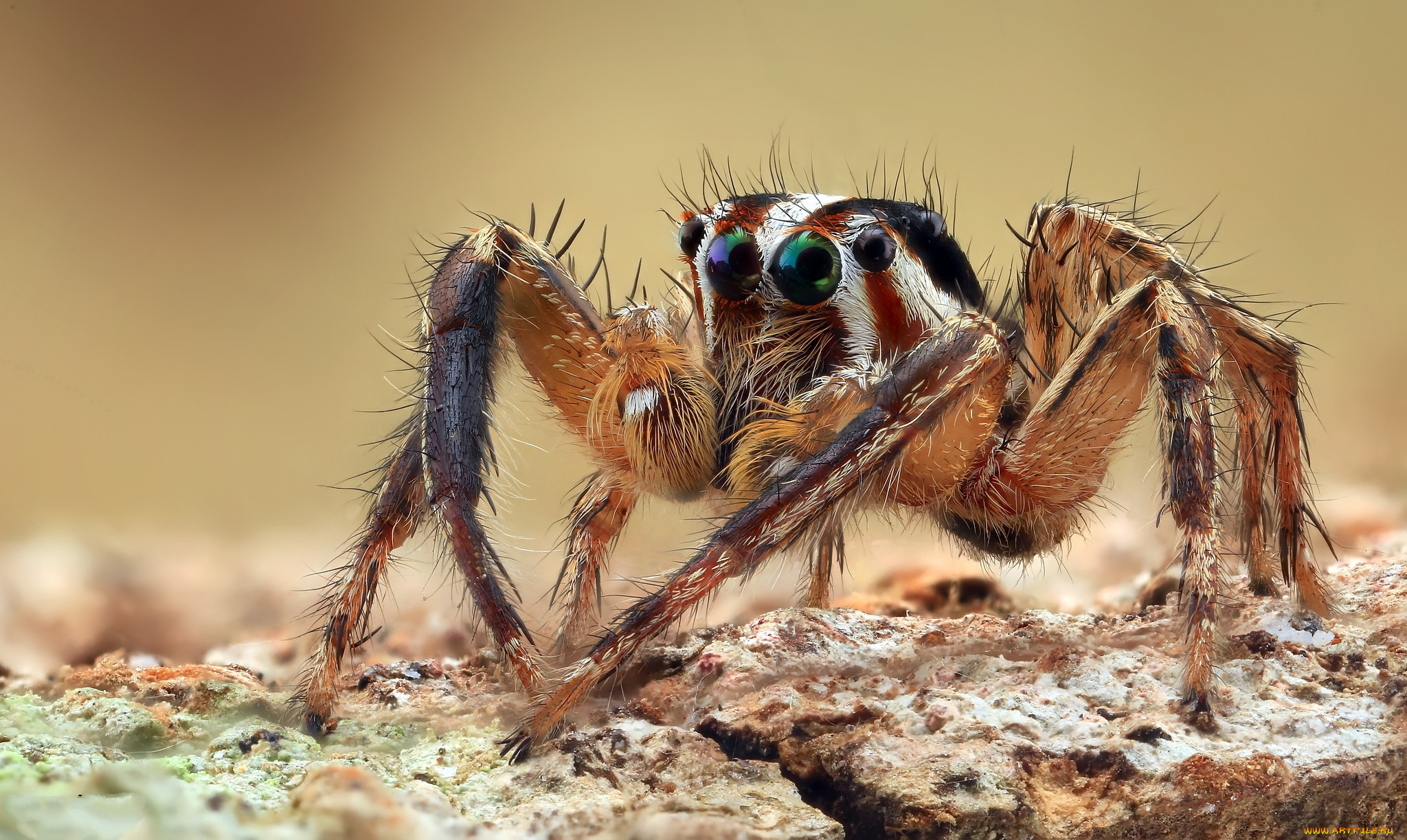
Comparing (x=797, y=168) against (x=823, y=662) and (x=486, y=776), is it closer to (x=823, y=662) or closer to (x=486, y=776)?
(x=823, y=662)

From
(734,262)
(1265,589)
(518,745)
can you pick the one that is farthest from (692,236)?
(1265,589)

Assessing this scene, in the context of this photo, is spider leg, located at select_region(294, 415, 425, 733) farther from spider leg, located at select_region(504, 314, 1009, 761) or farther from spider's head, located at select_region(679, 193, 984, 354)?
spider's head, located at select_region(679, 193, 984, 354)

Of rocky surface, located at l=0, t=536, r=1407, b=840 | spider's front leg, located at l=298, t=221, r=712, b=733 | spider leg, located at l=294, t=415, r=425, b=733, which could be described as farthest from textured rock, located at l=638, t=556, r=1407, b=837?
spider leg, located at l=294, t=415, r=425, b=733

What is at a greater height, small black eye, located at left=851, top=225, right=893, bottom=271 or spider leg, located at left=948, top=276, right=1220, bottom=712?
small black eye, located at left=851, top=225, right=893, bottom=271

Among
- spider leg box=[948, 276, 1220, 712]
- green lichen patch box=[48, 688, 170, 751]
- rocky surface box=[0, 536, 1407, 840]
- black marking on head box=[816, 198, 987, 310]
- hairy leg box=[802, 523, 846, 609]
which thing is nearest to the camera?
rocky surface box=[0, 536, 1407, 840]

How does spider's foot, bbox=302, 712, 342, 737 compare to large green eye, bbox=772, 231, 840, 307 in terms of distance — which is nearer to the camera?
spider's foot, bbox=302, 712, 342, 737

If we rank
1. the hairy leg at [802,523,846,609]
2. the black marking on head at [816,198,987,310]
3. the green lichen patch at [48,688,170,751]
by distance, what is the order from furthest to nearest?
the hairy leg at [802,523,846,609], the black marking on head at [816,198,987,310], the green lichen patch at [48,688,170,751]

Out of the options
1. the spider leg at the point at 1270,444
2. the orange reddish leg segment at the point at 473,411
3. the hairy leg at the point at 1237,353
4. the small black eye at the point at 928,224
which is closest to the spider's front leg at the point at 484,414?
the orange reddish leg segment at the point at 473,411

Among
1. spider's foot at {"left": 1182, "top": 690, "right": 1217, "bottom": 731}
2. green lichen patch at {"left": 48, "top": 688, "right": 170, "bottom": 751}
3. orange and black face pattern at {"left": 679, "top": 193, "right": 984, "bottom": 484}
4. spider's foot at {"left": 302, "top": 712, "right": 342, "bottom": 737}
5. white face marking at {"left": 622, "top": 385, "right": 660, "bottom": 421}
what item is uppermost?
orange and black face pattern at {"left": 679, "top": 193, "right": 984, "bottom": 484}

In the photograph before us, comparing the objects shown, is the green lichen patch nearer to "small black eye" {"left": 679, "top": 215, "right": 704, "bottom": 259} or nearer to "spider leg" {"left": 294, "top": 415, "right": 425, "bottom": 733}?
"spider leg" {"left": 294, "top": 415, "right": 425, "bottom": 733}
